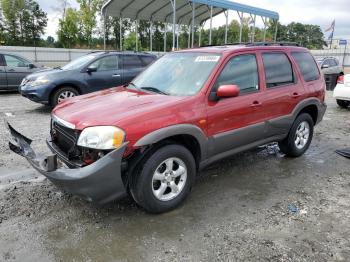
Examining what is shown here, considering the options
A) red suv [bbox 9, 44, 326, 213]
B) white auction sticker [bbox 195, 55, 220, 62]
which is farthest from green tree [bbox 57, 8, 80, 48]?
white auction sticker [bbox 195, 55, 220, 62]

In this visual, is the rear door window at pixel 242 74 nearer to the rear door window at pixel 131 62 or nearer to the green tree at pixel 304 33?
the rear door window at pixel 131 62

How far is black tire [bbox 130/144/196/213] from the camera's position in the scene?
3291mm

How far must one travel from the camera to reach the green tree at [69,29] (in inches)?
1657

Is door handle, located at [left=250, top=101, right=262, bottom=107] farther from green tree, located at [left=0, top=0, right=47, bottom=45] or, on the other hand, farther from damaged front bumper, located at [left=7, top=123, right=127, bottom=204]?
green tree, located at [left=0, top=0, right=47, bottom=45]

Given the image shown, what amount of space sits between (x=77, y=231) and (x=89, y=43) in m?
43.7

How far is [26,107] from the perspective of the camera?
368 inches

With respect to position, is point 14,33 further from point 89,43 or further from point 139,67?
point 139,67

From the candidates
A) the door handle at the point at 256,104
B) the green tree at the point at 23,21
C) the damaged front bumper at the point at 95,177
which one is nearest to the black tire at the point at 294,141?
the door handle at the point at 256,104

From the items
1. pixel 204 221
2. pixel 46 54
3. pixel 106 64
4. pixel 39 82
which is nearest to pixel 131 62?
pixel 106 64

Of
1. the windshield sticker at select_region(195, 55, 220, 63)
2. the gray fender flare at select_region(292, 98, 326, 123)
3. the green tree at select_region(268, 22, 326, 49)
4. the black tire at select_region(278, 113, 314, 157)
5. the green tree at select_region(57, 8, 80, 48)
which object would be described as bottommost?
the black tire at select_region(278, 113, 314, 157)

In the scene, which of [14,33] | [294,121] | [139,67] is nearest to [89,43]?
[14,33]

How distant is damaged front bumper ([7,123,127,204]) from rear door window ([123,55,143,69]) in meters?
6.76

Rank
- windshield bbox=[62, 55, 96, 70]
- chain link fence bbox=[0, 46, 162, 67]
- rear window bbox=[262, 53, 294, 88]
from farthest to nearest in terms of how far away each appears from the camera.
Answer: chain link fence bbox=[0, 46, 162, 67]
windshield bbox=[62, 55, 96, 70]
rear window bbox=[262, 53, 294, 88]

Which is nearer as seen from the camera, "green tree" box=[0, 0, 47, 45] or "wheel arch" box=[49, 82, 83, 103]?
"wheel arch" box=[49, 82, 83, 103]
